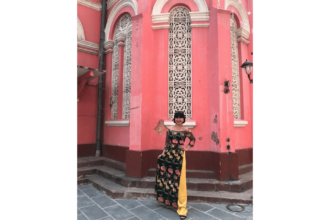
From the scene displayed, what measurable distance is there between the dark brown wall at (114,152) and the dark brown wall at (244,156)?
3.15m

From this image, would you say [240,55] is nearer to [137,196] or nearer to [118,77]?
[118,77]

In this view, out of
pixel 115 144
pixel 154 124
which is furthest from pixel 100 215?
pixel 115 144

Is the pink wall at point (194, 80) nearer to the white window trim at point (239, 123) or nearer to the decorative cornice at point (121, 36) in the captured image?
the white window trim at point (239, 123)

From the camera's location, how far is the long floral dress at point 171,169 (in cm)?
344

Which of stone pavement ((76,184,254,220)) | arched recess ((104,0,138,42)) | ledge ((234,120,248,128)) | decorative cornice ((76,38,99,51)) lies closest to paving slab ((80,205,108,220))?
stone pavement ((76,184,254,220))

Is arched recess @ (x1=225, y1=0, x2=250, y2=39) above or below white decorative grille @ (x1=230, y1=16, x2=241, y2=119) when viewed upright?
above

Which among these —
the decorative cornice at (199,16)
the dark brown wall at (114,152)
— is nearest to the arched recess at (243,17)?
the decorative cornice at (199,16)

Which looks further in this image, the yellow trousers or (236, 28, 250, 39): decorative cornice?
(236, 28, 250, 39): decorative cornice

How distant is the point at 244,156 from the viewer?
5.19 metres

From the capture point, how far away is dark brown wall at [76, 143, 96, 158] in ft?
20.7

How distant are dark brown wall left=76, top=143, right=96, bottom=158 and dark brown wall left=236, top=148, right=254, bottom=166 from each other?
4721mm

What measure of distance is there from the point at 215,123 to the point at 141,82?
2.07m

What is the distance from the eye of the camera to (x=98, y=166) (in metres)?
5.82

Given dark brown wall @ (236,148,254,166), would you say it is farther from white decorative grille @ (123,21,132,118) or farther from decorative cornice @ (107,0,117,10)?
decorative cornice @ (107,0,117,10)
